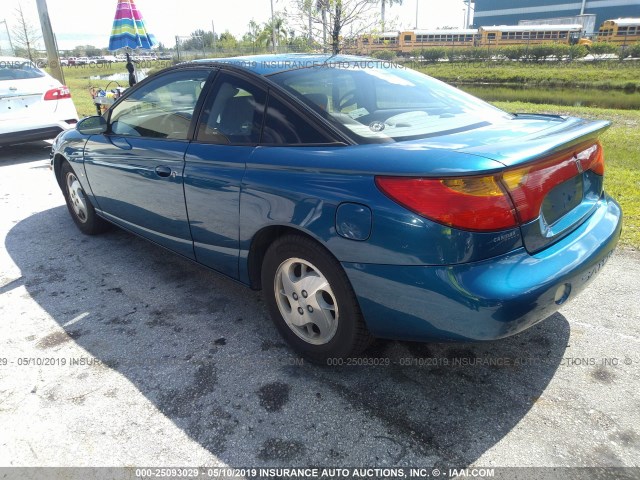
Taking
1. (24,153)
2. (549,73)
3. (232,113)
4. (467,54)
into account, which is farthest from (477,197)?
(467,54)

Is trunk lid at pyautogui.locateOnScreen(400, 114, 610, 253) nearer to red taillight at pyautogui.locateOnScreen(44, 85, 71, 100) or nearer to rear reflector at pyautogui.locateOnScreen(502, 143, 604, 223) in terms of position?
rear reflector at pyautogui.locateOnScreen(502, 143, 604, 223)

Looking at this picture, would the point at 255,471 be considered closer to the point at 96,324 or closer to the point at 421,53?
the point at 96,324

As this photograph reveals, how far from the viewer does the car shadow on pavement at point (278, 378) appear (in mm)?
2027

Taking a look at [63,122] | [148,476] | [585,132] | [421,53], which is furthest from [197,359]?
[421,53]

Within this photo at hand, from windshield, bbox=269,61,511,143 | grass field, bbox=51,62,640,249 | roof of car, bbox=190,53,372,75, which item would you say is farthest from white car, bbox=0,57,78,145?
windshield, bbox=269,61,511,143

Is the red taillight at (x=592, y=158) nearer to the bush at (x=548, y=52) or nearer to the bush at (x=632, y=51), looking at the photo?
the bush at (x=632, y=51)

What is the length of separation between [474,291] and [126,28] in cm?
999

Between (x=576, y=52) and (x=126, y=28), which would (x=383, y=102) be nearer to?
(x=126, y=28)

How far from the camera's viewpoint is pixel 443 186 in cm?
185

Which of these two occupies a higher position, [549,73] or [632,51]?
[632,51]

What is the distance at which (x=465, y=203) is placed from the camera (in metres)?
1.82

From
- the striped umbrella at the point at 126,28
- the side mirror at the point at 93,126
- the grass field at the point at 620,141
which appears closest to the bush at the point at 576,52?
the grass field at the point at 620,141

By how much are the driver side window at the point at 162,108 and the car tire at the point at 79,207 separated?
96cm

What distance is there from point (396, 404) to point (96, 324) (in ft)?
6.47
